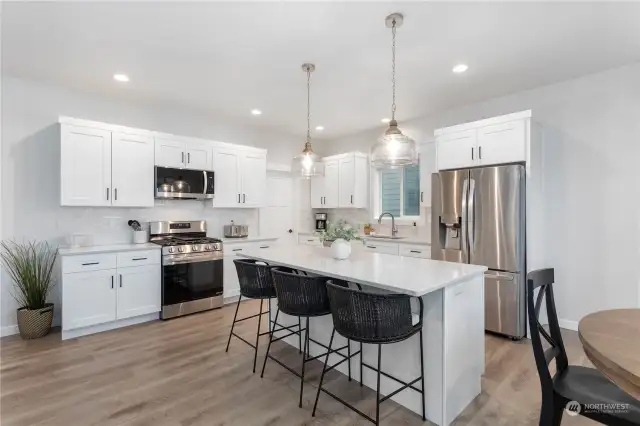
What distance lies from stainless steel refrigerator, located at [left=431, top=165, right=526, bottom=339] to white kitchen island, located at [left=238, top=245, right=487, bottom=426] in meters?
1.28

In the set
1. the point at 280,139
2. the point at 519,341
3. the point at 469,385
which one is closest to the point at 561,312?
the point at 519,341

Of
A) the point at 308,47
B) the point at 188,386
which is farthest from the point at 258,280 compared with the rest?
the point at 308,47

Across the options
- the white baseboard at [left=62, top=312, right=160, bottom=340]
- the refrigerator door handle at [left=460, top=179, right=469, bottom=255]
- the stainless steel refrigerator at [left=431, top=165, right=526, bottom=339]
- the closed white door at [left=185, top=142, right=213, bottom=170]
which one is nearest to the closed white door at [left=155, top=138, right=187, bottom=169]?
the closed white door at [left=185, top=142, right=213, bottom=170]

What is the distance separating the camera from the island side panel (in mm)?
2029

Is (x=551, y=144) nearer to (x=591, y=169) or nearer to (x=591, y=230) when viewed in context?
(x=591, y=169)

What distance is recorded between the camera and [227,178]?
16.2 feet

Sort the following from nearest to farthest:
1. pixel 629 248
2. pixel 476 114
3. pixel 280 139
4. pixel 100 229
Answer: pixel 629 248, pixel 100 229, pixel 476 114, pixel 280 139

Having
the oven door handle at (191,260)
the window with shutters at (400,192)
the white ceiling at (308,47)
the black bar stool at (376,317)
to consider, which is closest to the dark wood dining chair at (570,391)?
the black bar stool at (376,317)

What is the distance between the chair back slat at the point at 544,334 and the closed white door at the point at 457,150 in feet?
7.59

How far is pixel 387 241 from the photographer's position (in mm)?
4777

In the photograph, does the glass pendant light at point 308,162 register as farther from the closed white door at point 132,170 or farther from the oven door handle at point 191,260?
the closed white door at point 132,170

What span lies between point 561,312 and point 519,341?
83 cm

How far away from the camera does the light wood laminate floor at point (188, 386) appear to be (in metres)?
2.12

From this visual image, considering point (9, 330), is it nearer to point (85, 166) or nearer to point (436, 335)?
point (85, 166)
